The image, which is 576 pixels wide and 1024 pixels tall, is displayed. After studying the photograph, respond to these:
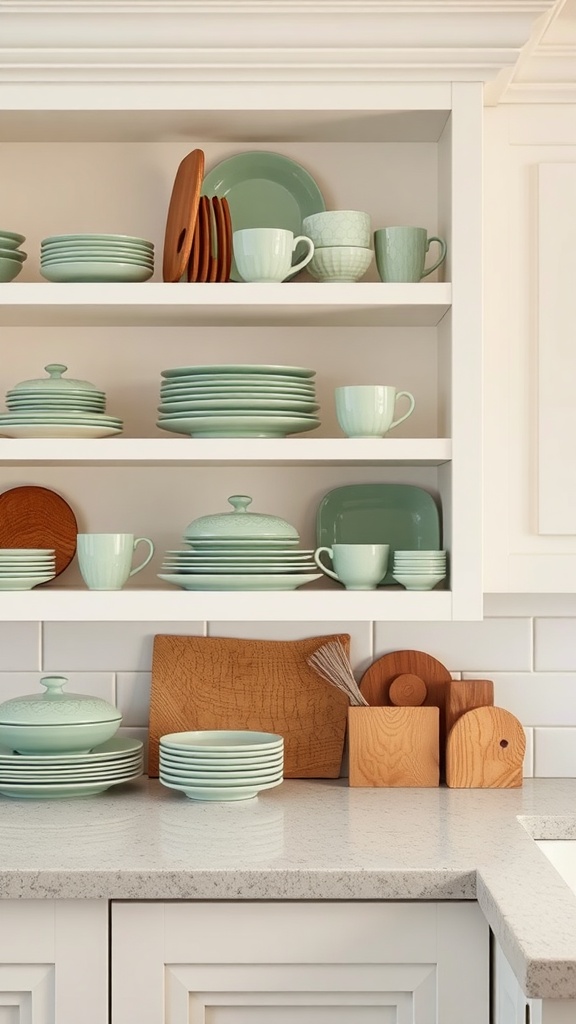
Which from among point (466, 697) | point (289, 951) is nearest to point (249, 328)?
point (466, 697)

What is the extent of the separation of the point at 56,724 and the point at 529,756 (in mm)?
870

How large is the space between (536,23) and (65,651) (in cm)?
135

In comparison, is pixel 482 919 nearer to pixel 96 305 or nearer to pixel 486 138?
pixel 96 305

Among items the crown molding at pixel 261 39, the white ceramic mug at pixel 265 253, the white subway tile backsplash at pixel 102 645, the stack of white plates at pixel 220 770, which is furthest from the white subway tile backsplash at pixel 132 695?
the crown molding at pixel 261 39

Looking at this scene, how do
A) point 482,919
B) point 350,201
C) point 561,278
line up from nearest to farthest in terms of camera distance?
point 482,919 < point 561,278 < point 350,201

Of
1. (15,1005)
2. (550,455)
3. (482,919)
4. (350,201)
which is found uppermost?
A: (350,201)

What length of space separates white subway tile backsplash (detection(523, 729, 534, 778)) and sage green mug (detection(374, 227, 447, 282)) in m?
0.86

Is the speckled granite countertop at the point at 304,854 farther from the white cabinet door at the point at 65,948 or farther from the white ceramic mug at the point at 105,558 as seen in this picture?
the white ceramic mug at the point at 105,558

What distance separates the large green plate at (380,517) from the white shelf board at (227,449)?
8.5 inches

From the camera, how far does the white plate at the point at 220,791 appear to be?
1.88 m

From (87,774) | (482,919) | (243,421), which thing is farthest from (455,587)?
(87,774)

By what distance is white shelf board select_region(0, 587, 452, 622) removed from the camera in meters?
1.89

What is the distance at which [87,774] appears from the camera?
6.26 ft

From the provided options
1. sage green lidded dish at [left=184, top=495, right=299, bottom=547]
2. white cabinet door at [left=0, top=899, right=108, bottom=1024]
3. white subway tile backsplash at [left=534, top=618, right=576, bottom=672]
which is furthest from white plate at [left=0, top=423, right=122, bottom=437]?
white subway tile backsplash at [left=534, top=618, right=576, bottom=672]
